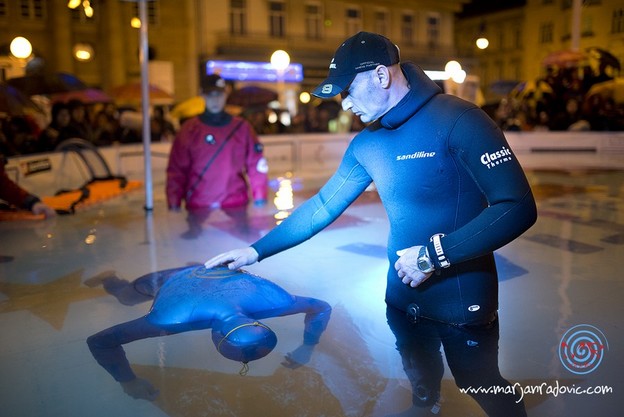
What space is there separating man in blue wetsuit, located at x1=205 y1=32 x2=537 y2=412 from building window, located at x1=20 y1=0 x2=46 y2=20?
31975 millimetres

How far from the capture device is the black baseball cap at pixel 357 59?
2484 millimetres

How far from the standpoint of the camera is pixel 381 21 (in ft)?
112

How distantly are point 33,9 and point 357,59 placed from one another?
3240 cm

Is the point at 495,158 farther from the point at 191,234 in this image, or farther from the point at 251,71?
the point at 251,71

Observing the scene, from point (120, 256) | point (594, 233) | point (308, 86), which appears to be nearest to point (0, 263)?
point (120, 256)

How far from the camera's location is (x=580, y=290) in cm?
373

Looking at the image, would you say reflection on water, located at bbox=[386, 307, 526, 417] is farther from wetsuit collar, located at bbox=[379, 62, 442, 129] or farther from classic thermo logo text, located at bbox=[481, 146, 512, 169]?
wetsuit collar, located at bbox=[379, 62, 442, 129]

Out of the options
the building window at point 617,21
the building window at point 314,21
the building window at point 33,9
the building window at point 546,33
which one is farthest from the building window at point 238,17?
the building window at point 546,33

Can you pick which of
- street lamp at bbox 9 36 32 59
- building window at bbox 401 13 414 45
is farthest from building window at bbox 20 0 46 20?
building window at bbox 401 13 414 45

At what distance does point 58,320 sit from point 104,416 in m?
1.37

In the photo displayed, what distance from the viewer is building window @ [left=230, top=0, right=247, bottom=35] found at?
95.3 ft

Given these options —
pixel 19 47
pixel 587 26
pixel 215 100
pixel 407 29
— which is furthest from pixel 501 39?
pixel 215 100

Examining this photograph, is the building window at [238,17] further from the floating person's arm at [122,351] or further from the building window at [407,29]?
the floating person's arm at [122,351]

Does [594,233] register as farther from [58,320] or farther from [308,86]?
[308,86]
